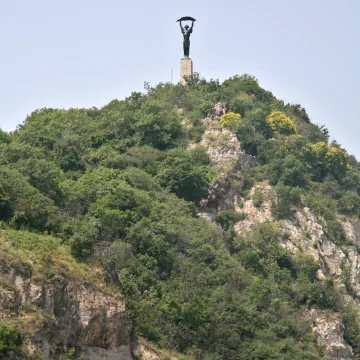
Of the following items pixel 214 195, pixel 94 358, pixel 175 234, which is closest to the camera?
pixel 94 358

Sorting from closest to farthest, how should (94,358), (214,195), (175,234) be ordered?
(94,358), (175,234), (214,195)

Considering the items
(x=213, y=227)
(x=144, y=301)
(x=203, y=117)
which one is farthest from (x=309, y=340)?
(x=203, y=117)

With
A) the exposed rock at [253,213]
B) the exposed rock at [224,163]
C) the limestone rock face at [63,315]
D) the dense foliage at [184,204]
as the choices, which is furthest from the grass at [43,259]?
the exposed rock at [224,163]

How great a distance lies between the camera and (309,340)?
57625 millimetres

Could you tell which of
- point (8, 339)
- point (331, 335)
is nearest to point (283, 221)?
point (331, 335)

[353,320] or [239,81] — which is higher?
[239,81]

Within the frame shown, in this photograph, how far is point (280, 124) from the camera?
76.5 metres

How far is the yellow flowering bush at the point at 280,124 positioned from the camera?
250ft

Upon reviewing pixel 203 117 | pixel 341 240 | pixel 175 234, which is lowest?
pixel 175 234

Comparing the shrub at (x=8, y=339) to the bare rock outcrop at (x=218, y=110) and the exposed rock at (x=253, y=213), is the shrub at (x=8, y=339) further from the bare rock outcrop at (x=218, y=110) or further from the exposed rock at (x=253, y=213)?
the bare rock outcrop at (x=218, y=110)

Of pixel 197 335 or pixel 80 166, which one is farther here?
pixel 80 166

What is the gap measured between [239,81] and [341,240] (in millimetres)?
16795

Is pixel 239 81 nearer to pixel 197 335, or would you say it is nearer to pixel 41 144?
pixel 41 144

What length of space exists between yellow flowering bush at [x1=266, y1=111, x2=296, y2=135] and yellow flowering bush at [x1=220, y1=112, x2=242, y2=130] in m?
3.17
